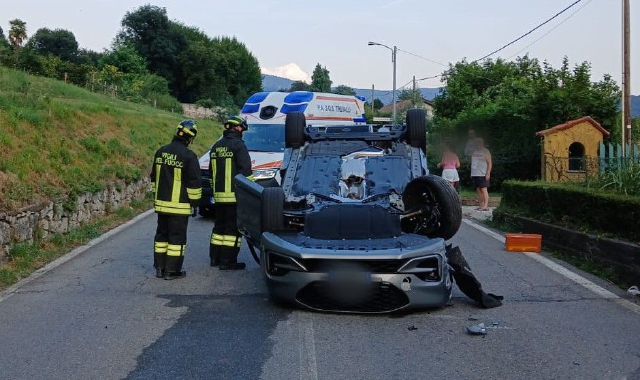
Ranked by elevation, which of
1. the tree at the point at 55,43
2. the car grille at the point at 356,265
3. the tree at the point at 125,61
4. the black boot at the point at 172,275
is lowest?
the black boot at the point at 172,275

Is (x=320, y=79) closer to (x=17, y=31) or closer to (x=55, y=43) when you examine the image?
(x=55, y=43)

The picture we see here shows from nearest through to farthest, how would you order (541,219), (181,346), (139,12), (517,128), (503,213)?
(181,346) → (541,219) → (503,213) → (517,128) → (139,12)

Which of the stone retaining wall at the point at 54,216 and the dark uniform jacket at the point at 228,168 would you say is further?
the stone retaining wall at the point at 54,216

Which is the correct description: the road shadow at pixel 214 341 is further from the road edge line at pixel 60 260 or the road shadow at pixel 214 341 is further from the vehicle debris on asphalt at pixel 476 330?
the road edge line at pixel 60 260

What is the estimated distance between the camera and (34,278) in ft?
28.9

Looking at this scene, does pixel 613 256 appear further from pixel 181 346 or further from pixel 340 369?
pixel 181 346

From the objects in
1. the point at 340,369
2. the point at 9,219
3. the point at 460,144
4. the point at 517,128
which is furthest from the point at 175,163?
the point at 460,144

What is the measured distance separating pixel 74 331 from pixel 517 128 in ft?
67.1

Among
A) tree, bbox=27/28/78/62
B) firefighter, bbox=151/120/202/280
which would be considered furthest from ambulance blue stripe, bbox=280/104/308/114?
tree, bbox=27/28/78/62

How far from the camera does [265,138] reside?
1546 centimetres

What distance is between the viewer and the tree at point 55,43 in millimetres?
80500

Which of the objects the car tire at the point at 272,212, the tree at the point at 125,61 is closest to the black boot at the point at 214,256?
the car tire at the point at 272,212

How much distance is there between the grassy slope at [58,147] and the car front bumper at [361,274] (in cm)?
501

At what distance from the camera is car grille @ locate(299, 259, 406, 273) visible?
6461 millimetres
